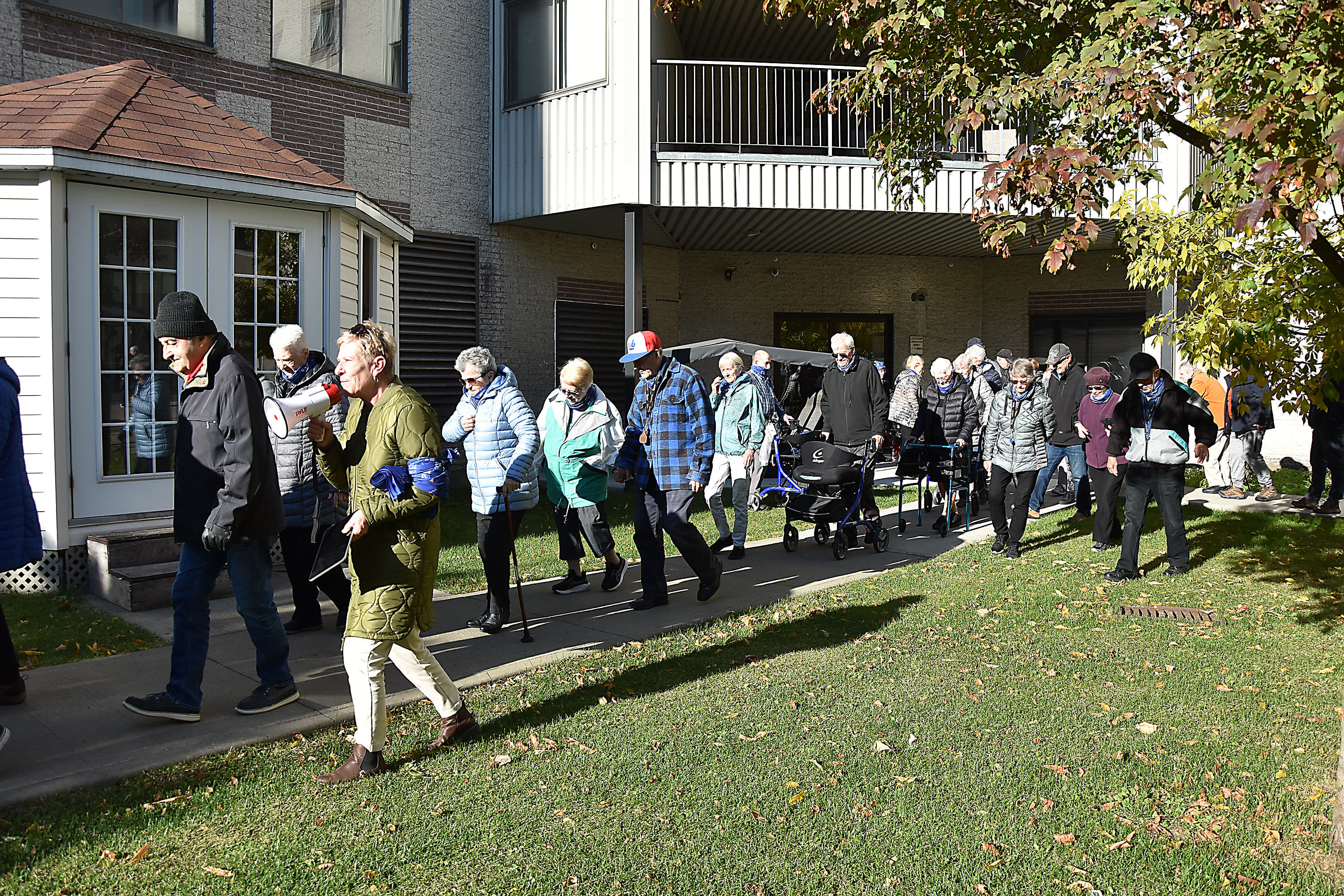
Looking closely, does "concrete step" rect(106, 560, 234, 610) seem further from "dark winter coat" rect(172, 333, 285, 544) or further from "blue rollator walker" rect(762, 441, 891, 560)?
"blue rollator walker" rect(762, 441, 891, 560)

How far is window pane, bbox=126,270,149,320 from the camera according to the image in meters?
7.97

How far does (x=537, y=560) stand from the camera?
359 inches

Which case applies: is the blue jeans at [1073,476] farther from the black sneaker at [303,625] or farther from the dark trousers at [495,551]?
the black sneaker at [303,625]

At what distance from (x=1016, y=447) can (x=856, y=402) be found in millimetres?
1506

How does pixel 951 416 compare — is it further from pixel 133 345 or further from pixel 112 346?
pixel 112 346

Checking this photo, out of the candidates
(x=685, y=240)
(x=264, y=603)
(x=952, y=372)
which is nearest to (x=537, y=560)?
(x=264, y=603)

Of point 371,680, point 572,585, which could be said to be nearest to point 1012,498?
point 572,585

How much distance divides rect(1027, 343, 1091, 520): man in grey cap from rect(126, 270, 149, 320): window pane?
8.99 metres

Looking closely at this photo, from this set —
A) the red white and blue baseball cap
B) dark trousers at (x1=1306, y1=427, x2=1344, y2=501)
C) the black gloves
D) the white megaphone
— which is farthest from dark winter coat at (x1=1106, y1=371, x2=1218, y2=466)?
the black gloves

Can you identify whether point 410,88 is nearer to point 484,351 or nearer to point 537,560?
point 537,560

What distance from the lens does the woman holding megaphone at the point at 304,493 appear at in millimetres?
6078

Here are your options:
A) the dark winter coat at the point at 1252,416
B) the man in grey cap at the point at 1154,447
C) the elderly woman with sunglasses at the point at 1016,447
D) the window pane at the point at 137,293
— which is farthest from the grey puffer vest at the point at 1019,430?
the window pane at the point at 137,293

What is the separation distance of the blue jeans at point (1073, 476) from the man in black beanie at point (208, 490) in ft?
29.1

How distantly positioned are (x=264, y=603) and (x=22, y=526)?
1.20m
